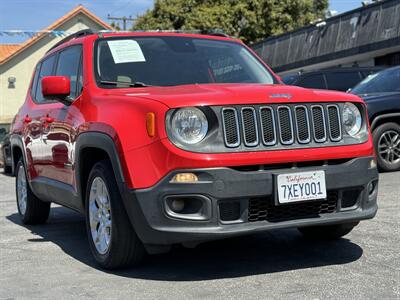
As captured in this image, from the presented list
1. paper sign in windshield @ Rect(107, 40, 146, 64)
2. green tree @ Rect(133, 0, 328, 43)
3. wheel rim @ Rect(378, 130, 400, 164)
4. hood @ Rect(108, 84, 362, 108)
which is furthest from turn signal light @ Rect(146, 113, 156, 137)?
green tree @ Rect(133, 0, 328, 43)

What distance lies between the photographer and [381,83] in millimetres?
10281

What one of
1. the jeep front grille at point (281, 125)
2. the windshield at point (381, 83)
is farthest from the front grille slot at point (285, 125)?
the windshield at point (381, 83)

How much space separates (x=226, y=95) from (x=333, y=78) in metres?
8.71

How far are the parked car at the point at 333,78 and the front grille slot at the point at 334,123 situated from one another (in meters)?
7.96

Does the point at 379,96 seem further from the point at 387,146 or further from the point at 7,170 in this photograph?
the point at 7,170

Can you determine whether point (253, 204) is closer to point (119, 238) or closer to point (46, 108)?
point (119, 238)

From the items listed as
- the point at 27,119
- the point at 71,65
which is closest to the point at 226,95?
the point at 71,65

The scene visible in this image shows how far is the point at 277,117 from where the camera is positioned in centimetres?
429

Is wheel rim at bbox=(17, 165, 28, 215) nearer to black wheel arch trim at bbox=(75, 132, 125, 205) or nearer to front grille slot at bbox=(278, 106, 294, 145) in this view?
black wheel arch trim at bbox=(75, 132, 125, 205)

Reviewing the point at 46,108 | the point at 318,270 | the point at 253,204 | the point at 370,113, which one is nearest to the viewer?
the point at 253,204

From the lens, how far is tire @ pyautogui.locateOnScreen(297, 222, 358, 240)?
17.1 ft

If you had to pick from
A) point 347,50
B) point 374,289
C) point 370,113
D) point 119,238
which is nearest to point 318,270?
point 374,289

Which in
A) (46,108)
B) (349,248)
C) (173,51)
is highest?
(173,51)

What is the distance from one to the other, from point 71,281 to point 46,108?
7.09ft
